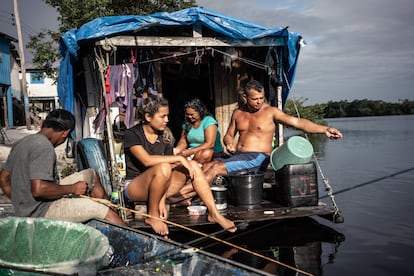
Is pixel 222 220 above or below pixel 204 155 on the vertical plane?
below

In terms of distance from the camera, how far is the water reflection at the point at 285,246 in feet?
17.0

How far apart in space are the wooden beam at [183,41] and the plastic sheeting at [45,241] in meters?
3.72

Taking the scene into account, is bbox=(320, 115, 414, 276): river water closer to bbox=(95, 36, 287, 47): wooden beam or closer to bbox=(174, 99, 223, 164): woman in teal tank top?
bbox=(174, 99, 223, 164): woman in teal tank top

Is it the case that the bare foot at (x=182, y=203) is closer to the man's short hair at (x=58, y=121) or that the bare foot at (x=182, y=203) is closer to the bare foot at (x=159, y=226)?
the bare foot at (x=159, y=226)

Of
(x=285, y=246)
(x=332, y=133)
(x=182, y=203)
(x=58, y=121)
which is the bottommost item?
(x=285, y=246)

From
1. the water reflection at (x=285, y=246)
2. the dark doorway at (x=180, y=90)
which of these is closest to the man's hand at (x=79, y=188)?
the water reflection at (x=285, y=246)

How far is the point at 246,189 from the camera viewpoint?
5.71 metres

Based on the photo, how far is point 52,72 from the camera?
716 inches

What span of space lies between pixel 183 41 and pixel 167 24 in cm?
40

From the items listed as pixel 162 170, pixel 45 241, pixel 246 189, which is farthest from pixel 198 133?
pixel 45 241

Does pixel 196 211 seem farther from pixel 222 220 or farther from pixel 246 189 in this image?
pixel 246 189

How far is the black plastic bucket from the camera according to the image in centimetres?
565

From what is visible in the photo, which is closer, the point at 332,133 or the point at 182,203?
the point at 332,133

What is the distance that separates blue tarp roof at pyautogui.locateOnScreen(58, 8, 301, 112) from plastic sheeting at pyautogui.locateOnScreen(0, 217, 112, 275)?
3668mm
